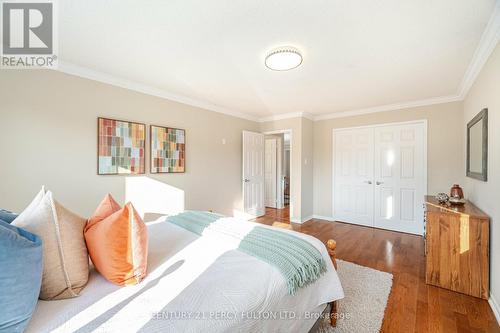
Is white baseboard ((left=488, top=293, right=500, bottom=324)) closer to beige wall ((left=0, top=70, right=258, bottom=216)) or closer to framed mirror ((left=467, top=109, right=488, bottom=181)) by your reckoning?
framed mirror ((left=467, top=109, right=488, bottom=181))

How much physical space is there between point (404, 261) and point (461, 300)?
767 millimetres

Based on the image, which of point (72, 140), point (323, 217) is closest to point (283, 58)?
point (72, 140)

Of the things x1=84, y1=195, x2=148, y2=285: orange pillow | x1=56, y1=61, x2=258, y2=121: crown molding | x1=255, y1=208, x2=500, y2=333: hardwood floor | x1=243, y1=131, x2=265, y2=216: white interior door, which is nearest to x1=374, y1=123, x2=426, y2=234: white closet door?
A: x1=255, y1=208, x2=500, y2=333: hardwood floor

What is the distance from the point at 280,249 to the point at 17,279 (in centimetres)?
119

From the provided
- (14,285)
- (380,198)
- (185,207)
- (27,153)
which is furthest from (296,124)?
(14,285)

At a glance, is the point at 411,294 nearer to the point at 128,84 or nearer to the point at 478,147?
the point at 478,147

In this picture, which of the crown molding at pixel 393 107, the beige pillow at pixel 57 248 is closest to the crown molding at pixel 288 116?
the crown molding at pixel 393 107

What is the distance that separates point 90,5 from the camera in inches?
61.9

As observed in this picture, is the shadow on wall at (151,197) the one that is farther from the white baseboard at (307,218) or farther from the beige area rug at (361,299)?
the white baseboard at (307,218)

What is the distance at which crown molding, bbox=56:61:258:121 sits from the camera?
2467mm

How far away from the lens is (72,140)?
248 centimetres

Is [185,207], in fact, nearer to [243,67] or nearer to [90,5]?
[243,67]

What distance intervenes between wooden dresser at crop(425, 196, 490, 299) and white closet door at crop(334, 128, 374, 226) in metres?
1.99

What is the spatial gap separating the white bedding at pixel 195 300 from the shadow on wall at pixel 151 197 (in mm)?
1711
